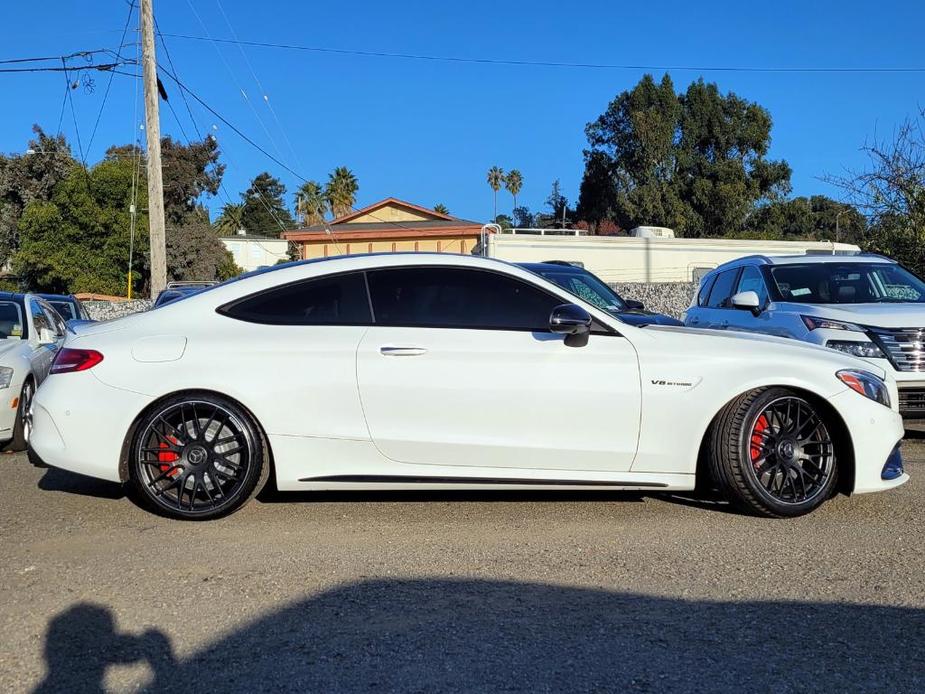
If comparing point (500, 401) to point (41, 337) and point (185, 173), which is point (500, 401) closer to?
point (41, 337)

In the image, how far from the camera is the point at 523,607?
12.6ft

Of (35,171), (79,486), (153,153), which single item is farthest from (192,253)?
(79,486)

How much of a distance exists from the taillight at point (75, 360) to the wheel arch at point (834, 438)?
358 centimetres

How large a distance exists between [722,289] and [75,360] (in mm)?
7367

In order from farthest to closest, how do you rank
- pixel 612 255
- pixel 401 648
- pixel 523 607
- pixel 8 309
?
pixel 612 255, pixel 8 309, pixel 523 607, pixel 401 648

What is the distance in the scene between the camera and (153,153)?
19.2 meters

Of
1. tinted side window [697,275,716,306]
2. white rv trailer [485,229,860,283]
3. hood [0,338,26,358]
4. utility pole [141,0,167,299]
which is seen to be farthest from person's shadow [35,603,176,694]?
white rv trailer [485,229,860,283]

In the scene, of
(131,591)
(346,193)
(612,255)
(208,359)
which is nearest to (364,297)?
(208,359)

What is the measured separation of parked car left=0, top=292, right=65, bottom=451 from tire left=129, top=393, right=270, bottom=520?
7.08ft

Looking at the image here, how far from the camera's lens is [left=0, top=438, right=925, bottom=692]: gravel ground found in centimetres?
322

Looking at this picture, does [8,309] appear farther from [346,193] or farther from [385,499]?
[346,193]

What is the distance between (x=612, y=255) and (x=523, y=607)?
25040mm

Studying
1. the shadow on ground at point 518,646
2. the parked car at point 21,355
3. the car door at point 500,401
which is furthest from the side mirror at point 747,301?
the parked car at point 21,355

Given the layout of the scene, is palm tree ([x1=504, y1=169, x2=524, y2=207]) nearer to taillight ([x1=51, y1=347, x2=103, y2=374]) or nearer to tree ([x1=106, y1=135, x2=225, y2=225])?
tree ([x1=106, y1=135, x2=225, y2=225])
